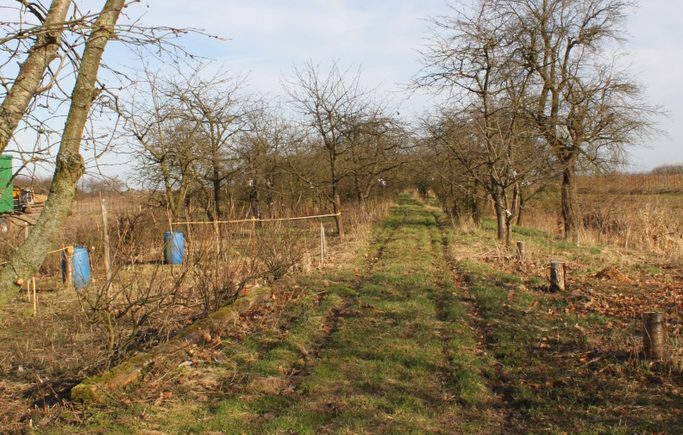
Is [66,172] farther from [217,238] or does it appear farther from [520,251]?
[520,251]

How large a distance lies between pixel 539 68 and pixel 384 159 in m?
6.44

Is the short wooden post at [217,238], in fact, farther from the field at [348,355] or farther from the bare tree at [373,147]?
the bare tree at [373,147]

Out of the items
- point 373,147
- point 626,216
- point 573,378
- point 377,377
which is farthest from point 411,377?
point 626,216

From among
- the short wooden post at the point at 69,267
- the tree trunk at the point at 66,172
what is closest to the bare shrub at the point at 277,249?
the short wooden post at the point at 69,267

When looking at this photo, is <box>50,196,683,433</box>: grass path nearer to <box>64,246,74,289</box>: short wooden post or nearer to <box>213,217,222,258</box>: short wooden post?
<box>213,217,222,258</box>: short wooden post

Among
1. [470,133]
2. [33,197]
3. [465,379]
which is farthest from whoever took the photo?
[470,133]

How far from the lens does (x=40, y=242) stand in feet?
12.4

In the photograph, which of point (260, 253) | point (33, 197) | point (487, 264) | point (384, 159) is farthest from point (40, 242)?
point (384, 159)

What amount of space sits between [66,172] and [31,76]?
65cm

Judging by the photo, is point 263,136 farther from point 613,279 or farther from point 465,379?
point 465,379

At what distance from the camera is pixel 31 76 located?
12.0 feet

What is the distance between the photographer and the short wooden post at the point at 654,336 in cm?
573

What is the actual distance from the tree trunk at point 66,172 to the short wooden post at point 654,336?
5.52 meters

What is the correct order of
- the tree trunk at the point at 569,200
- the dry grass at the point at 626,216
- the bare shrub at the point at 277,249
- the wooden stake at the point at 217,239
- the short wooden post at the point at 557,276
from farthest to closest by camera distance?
the tree trunk at the point at 569,200, the dry grass at the point at 626,216, the bare shrub at the point at 277,249, the short wooden post at the point at 557,276, the wooden stake at the point at 217,239
